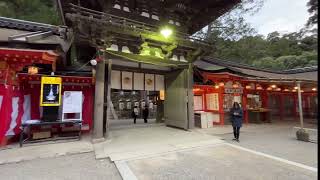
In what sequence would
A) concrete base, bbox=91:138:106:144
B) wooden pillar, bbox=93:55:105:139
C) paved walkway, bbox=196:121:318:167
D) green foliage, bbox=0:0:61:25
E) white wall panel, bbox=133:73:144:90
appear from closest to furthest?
paved walkway, bbox=196:121:318:167 → concrete base, bbox=91:138:106:144 → wooden pillar, bbox=93:55:105:139 → white wall panel, bbox=133:73:144:90 → green foliage, bbox=0:0:61:25

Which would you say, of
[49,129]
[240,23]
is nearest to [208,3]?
[49,129]

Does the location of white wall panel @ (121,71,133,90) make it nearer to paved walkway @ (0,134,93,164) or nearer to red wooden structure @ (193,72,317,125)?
paved walkway @ (0,134,93,164)

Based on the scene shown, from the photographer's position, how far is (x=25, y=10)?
42.8 feet

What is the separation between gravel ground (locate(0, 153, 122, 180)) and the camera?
429cm

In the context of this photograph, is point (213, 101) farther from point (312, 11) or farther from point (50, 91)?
point (312, 11)

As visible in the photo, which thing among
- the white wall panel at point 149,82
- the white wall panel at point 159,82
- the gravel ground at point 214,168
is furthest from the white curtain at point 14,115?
the white wall panel at point 159,82

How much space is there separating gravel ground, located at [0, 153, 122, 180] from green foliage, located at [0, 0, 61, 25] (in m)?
11.1

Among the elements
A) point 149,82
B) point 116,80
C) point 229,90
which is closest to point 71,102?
point 116,80

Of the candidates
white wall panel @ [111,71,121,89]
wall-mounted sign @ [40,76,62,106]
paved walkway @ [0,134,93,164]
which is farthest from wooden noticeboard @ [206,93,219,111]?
wall-mounted sign @ [40,76,62,106]

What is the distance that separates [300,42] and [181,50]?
1199 inches

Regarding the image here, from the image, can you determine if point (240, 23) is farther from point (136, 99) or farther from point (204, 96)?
point (136, 99)

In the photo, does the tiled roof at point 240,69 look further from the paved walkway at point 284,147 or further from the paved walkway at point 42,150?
the paved walkway at point 42,150

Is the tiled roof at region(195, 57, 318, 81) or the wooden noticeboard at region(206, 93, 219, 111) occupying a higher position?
the tiled roof at region(195, 57, 318, 81)

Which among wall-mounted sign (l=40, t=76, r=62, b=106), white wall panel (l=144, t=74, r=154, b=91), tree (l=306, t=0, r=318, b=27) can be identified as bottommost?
wall-mounted sign (l=40, t=76, r=62, b=106)
